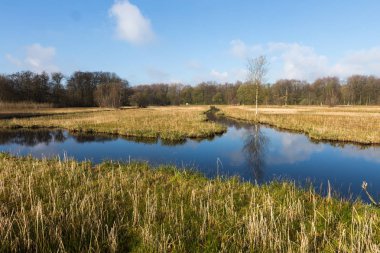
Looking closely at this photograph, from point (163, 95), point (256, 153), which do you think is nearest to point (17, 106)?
point (256, 153)

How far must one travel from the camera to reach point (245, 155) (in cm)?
1819

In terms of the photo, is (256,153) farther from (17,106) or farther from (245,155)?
(17,106)

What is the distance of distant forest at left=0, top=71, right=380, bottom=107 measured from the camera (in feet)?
277

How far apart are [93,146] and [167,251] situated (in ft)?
57.9

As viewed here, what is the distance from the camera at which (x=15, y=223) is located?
572 cm

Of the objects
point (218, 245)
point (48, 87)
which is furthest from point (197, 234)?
point (48, 87)

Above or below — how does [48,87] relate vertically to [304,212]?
above

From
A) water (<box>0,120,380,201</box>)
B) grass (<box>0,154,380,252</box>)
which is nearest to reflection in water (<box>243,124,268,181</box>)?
water (<box>0,120,380,201</box>)

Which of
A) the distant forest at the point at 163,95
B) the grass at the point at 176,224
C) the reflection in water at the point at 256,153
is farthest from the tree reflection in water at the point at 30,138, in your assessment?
the distant forest at the point at 163,95

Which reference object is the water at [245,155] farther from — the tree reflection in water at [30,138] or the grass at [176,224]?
the grass at [176,224]

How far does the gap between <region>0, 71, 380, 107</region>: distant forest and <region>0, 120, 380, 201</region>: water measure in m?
39.7

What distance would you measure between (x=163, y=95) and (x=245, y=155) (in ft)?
387

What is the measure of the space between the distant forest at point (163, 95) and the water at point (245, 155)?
3966 cm

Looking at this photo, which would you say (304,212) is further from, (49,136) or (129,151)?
(49,136)
